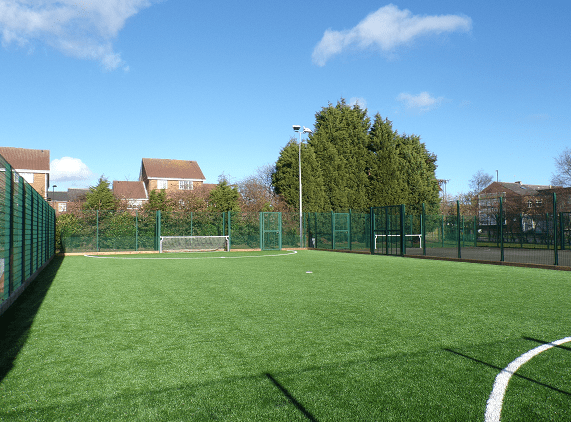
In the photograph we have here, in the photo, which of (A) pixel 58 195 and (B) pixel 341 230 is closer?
(B) pixel 341 230

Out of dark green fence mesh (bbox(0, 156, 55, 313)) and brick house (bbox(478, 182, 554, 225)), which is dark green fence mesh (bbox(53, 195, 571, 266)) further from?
dark green fence mesh (bbox(0, 156, 55, 313))

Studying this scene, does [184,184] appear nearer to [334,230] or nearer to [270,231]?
[270,231]

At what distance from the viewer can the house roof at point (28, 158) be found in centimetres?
4316

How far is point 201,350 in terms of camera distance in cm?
423

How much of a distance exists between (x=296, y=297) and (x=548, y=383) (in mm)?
4422

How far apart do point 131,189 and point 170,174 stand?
589cm

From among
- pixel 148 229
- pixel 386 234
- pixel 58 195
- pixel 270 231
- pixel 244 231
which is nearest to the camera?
pixel 386 234

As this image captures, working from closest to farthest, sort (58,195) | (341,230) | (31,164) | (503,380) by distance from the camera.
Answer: (503,380)
(341,230)
(31,164)
(58,195)

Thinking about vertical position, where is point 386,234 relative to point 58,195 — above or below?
below

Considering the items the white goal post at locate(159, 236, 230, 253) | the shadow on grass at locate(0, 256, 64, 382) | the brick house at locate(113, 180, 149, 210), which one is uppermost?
the brick house at locate(113, 180, 149, 210)

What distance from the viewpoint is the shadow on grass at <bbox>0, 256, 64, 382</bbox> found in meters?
4.06

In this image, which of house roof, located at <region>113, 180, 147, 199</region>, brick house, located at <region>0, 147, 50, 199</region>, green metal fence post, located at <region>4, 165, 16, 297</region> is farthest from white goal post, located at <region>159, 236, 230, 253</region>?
house roof, located at <region>113, 180, 147, 199</region>

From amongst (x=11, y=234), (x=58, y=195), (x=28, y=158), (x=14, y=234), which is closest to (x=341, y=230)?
(x=14, y=234)

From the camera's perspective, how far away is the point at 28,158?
145 ft
